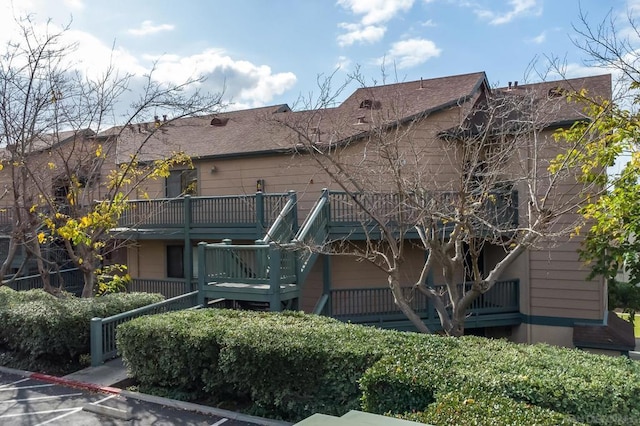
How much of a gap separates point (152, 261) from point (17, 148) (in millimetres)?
6855

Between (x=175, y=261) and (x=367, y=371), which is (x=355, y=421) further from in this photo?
(x=175, y=261)

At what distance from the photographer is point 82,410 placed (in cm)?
783

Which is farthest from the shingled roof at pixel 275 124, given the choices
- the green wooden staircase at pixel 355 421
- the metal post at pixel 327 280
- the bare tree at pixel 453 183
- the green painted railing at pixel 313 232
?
the green wooden staircase at pixel 355 421

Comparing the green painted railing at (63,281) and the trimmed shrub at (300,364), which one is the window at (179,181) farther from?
the trimmed shrub at (300,364)

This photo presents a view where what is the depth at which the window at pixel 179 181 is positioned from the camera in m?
17.6

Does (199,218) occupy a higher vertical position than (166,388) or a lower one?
higher

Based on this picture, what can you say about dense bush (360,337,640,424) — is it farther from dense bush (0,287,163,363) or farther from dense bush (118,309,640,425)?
dense bush (0,287,163,363)

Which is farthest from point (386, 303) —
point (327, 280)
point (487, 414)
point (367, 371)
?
point (487, 414)

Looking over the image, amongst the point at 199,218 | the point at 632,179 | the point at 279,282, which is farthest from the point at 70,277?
the point at 632,179

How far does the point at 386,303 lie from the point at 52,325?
8.07m

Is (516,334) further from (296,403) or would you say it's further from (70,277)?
(70,277)

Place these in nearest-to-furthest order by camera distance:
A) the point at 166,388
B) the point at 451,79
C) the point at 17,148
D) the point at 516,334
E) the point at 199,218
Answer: the point at 166,388 < the point at 17,148 < the point at 516,334 < the point at 199,218 < the point at 451,79

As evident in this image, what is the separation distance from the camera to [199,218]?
603 inches

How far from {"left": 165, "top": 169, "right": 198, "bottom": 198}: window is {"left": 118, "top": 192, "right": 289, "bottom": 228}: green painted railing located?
159 centimetres
